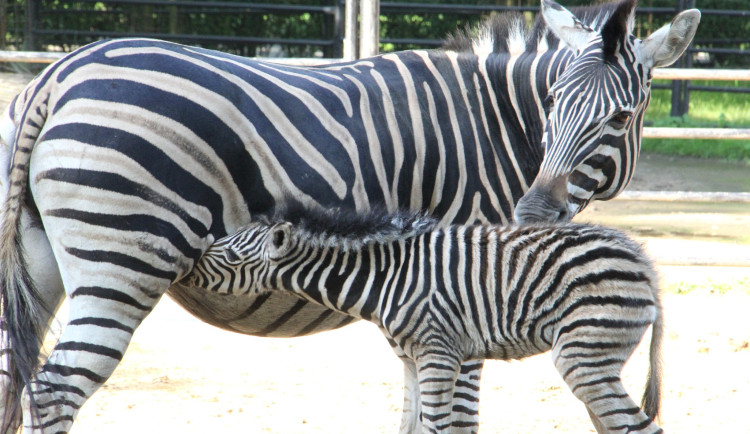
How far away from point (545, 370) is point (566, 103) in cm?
248

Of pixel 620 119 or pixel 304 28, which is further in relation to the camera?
pixel 304 28

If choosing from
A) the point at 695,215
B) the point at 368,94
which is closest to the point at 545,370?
the point at 368,94

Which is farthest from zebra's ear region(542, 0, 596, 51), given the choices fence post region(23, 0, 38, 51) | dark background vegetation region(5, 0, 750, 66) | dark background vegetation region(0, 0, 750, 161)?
fence post region(23, 0, 38, 51)

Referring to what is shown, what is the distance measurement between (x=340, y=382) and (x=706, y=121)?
11442mm

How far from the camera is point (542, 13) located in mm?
3846

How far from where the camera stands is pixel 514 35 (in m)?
3.99

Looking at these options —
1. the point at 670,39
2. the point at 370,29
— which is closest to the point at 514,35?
the point at 670,39

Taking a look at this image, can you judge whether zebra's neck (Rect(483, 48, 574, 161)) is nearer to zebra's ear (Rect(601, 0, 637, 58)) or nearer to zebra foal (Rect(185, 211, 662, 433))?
zebra's ear (Rect(601, 0, 637, 58))

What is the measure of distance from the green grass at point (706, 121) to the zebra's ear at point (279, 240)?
1065 cm

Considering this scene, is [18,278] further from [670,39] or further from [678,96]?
[678,96]

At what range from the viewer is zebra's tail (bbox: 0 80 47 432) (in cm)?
289

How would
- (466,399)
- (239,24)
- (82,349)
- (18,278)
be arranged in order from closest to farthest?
(82,349)
(18,278)
(466,399)
(239,24)

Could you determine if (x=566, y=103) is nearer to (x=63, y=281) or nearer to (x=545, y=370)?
(x=63, y=281)

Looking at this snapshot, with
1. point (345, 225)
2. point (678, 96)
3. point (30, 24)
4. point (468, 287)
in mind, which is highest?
point (30, 24)
